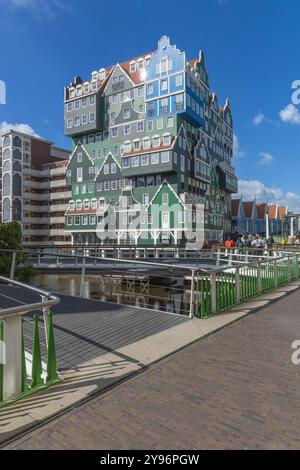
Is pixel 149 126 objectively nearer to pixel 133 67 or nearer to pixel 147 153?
pixel 147 153

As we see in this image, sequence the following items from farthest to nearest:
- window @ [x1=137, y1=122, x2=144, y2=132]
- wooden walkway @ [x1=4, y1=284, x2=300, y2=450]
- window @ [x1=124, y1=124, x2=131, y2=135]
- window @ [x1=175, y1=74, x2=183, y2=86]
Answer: window @ [x1=124, y1=124, x2=131, y2=135], window @ [x1=137, y1=122, x2=144, y2=132], window @ [x1=175, y1=74, x2=183, y2=86], wooden walkway @ [x1=4, y1=284, x2=300, y2=450]

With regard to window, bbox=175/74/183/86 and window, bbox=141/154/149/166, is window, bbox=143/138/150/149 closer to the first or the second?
window, bbox=141/154/149/166

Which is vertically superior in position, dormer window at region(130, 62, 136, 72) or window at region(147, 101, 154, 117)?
dormer window at region(130, 62, 136, 72)

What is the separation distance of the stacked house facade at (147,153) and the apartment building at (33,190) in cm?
1189

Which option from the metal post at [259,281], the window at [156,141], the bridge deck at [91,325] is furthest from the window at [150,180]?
the bridge deck at [91,325]

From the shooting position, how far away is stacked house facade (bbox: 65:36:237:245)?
49.8 meters

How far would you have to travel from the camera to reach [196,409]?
13.1 feet

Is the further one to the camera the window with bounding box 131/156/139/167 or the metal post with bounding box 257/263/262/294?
the window with bounding box 131/156/139/167

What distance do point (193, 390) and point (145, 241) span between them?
46015mm

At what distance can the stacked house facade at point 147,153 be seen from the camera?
49.8 meters

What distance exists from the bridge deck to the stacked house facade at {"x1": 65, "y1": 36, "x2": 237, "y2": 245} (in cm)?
3949

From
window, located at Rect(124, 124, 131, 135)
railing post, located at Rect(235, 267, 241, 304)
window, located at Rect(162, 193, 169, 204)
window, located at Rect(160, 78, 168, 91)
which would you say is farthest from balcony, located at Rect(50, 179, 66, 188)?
railing post, located at Rect(235, 267, 241, 304)

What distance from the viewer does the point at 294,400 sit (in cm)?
425

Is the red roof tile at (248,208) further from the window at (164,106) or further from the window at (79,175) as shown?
the window at (79,175)
